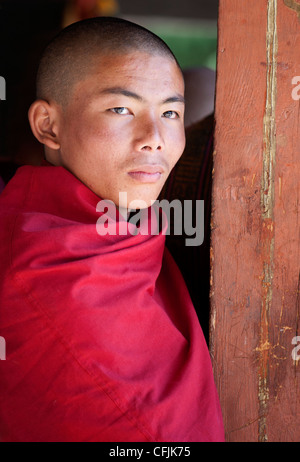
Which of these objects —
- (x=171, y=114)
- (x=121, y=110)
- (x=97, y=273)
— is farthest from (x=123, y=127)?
(x=97, y=273)

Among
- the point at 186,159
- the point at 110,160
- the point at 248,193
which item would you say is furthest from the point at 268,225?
the point at 186,159

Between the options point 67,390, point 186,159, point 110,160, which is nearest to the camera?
point 67,390

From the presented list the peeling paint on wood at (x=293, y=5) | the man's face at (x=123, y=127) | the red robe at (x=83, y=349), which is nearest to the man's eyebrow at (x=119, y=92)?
the man's face at (x=123, y=127)

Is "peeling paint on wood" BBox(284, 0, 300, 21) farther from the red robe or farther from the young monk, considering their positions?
the red robe

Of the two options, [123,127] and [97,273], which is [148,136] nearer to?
[123,127]

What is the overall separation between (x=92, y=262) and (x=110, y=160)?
27 cm

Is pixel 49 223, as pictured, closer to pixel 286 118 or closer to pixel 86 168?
pixel 86 168

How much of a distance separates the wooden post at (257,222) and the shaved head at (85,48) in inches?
7.8

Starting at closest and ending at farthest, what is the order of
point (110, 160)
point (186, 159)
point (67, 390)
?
point (67, 390) < point (110, 160) < point (186, 159)

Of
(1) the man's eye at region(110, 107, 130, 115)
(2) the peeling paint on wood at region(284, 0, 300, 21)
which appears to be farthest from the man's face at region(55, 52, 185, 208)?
(2) the peeling paint on wood at region(284, 0, 300, 21)

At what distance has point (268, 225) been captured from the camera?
1.29 meters

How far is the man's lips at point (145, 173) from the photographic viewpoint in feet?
3.98

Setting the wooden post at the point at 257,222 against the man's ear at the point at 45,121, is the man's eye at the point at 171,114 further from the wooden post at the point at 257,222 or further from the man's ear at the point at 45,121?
the man's ear at the point at 45,121

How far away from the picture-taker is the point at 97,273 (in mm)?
1066
